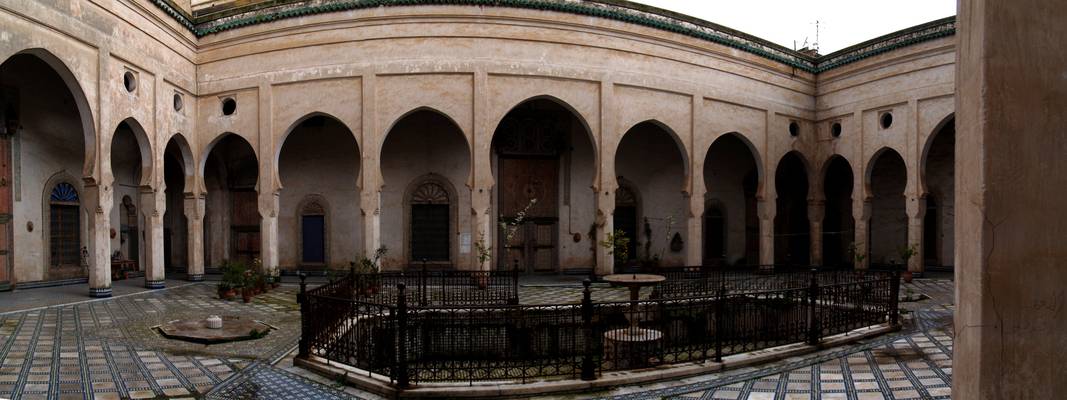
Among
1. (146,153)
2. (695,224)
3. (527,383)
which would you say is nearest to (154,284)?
(146,153)

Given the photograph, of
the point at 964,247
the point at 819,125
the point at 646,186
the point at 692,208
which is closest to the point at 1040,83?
the point at 964,247

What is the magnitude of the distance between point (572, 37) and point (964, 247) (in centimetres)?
1366

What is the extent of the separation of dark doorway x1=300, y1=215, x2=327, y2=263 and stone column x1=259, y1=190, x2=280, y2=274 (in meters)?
2.09

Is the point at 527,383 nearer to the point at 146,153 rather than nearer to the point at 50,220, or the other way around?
the point at 146,153

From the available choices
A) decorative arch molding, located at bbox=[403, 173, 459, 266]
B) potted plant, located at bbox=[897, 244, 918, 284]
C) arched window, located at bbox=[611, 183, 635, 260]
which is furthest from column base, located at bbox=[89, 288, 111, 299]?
potted plant, located at bbox=[897, 244, 918, 284]

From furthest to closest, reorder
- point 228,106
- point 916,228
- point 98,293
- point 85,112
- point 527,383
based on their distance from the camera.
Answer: point 916,228, point 228,106, point 98,293, point 85,112, point 527,383

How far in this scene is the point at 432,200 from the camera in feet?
54.7

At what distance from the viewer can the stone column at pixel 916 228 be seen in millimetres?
15781

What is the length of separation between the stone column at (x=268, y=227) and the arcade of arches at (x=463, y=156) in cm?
5

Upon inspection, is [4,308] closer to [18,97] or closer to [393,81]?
[18,97]

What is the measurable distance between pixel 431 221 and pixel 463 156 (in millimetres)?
2062

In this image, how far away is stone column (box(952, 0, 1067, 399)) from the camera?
163cm

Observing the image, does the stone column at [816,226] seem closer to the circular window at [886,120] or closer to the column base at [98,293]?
the circular window at [886,120]

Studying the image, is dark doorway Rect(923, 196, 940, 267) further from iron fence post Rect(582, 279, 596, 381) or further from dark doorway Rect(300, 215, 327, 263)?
dark doorway Rect(300, 215, 327, 263)
